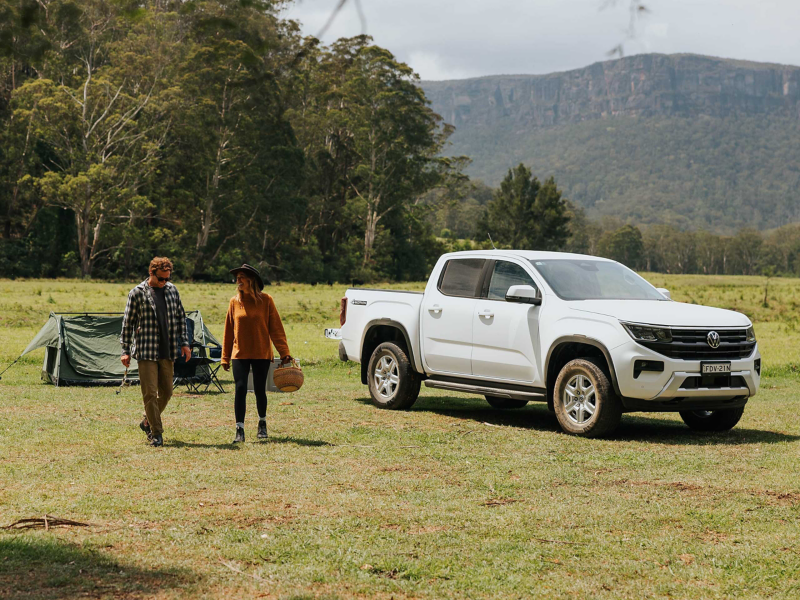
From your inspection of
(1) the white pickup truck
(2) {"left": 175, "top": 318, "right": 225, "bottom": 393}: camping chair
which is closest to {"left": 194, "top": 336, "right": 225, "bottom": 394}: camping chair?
(2) {"left": 175, "top": 318, "right": 225, "bottom": 393}: camping chair

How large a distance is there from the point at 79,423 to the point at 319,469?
4.19 m

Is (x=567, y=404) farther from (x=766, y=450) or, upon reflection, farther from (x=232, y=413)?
(x=232, y=413)

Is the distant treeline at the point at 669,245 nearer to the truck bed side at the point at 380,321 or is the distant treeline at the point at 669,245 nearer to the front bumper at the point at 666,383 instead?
the truck bed side at the point at 380,321

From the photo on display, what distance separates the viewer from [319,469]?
842cm

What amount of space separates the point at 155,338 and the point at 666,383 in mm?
5267

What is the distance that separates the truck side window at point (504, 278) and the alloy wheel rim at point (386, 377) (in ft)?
6.08

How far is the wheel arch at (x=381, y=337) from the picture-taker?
12906 mm

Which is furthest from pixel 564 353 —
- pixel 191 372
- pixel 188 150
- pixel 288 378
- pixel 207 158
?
pixel 188 150

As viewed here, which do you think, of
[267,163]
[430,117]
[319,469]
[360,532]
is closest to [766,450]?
[319,469]

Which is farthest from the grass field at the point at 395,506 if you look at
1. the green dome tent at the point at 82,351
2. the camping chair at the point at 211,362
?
the green dome tent at the point at 82,351

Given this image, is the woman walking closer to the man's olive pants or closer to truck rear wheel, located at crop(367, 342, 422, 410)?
the man's olive pants

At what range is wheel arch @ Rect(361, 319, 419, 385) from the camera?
1291 cm

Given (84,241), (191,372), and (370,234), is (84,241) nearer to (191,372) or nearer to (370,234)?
(370,234)

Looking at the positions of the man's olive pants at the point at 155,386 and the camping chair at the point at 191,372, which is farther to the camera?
the camping chair at the point at 191,372
